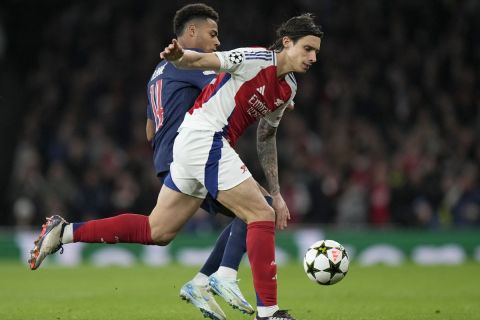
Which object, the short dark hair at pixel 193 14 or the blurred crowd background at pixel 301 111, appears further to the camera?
the blurred crowd background at pixel 301 111

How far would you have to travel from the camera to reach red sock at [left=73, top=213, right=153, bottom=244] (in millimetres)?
7000

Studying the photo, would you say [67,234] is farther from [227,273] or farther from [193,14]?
[193,14]

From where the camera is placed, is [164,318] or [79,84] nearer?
[164,318]

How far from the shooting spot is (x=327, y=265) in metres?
7.50

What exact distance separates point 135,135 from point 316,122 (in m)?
3.45

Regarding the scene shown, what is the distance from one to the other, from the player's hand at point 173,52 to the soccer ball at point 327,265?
6.85 feet

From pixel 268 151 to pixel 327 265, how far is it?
959 mm

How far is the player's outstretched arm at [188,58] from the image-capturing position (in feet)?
20.6

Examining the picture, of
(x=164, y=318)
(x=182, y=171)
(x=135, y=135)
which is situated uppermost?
(x=135, y=135)

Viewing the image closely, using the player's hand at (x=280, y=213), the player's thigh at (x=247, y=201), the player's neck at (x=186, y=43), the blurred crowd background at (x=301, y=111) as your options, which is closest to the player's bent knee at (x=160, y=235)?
the player's thigh at (x=247, y=201)

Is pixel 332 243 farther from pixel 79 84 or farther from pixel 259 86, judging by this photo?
pixel 79 84

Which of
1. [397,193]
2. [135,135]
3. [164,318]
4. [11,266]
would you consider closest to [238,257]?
[164,318]

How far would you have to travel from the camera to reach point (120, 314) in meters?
8.03

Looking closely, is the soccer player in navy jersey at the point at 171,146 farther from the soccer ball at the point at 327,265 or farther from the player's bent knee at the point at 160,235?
the soccer ball at the point at 327,265
